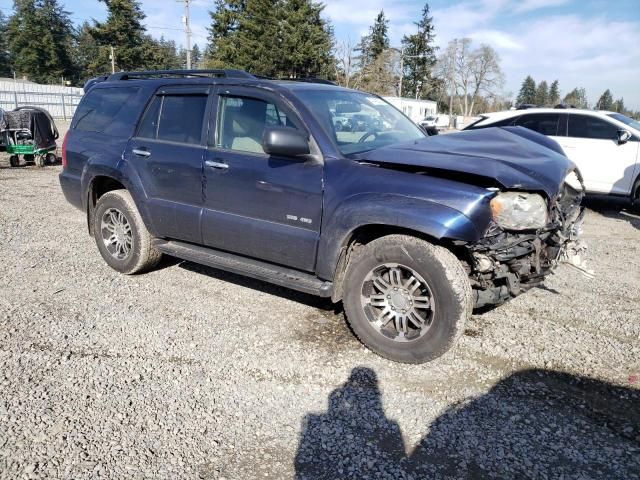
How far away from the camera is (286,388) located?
326 cm

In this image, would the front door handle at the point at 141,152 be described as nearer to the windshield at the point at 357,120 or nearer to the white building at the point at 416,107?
the windshield at the point at 357,120

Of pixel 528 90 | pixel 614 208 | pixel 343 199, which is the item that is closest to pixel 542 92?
pixel 528 90

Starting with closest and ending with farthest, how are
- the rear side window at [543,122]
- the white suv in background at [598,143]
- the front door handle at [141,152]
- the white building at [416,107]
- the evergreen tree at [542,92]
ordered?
the front door handle at [141,152] → the white suv in background at [598,143] → the rear side window at [543,122] → the white building at [416,107] → the evergreen tree at [542,92]

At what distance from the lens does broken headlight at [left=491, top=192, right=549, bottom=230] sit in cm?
323

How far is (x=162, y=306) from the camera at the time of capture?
14.8ft

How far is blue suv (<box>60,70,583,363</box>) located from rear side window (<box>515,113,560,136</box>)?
526 cm

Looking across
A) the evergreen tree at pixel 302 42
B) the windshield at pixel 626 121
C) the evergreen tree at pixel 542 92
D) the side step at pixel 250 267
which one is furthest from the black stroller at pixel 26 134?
the evergreen tree at pixel 542 92

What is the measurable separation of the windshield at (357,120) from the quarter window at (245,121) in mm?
272

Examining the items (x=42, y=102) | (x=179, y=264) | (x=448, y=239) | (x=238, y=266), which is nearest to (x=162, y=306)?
(x=238, y=266)

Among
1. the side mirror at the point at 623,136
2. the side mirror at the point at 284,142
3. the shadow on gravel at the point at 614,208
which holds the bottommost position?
the shadow on gravel at the point at 614,208

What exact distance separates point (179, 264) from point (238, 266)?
5.59 feet

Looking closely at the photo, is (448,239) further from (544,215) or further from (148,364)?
(148,364)

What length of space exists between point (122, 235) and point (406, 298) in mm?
3130

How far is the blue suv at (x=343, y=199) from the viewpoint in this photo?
3.29m
